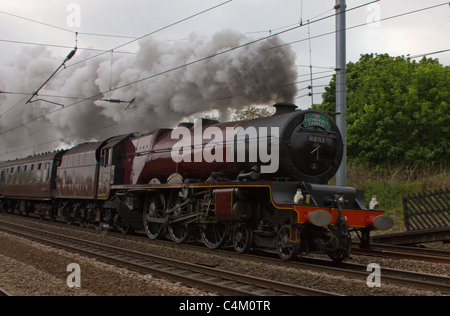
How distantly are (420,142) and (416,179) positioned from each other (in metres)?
4.83

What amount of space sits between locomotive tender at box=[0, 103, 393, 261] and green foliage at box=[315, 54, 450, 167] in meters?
13.6

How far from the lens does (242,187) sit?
8.96m

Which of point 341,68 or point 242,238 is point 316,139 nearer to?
point 242,238

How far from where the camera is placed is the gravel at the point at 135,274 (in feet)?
19.8

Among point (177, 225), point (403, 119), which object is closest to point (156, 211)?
point (177, 225)

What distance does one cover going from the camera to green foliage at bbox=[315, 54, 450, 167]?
842 inches

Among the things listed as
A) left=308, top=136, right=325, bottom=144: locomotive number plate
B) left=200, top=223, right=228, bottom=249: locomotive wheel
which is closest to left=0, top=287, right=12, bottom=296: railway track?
left=200, top=223, right=228, bottom=249: locomotive wheel

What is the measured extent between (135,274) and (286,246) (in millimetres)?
2848

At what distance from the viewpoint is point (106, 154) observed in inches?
578

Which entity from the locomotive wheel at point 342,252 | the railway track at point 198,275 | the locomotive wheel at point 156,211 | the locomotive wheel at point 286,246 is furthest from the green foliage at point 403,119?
the railway track at point 198,275

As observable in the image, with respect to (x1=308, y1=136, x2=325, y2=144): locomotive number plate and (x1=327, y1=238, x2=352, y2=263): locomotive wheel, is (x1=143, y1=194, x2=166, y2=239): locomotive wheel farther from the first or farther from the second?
(x1=327, y1=238, x2=352, y2=263): locomotive wheel

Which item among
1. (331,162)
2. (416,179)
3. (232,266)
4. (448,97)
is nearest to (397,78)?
(448,97)

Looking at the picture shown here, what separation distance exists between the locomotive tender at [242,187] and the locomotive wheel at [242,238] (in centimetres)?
2

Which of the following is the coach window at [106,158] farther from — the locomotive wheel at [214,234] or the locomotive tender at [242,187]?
the locomotive wheel at [214,234]
